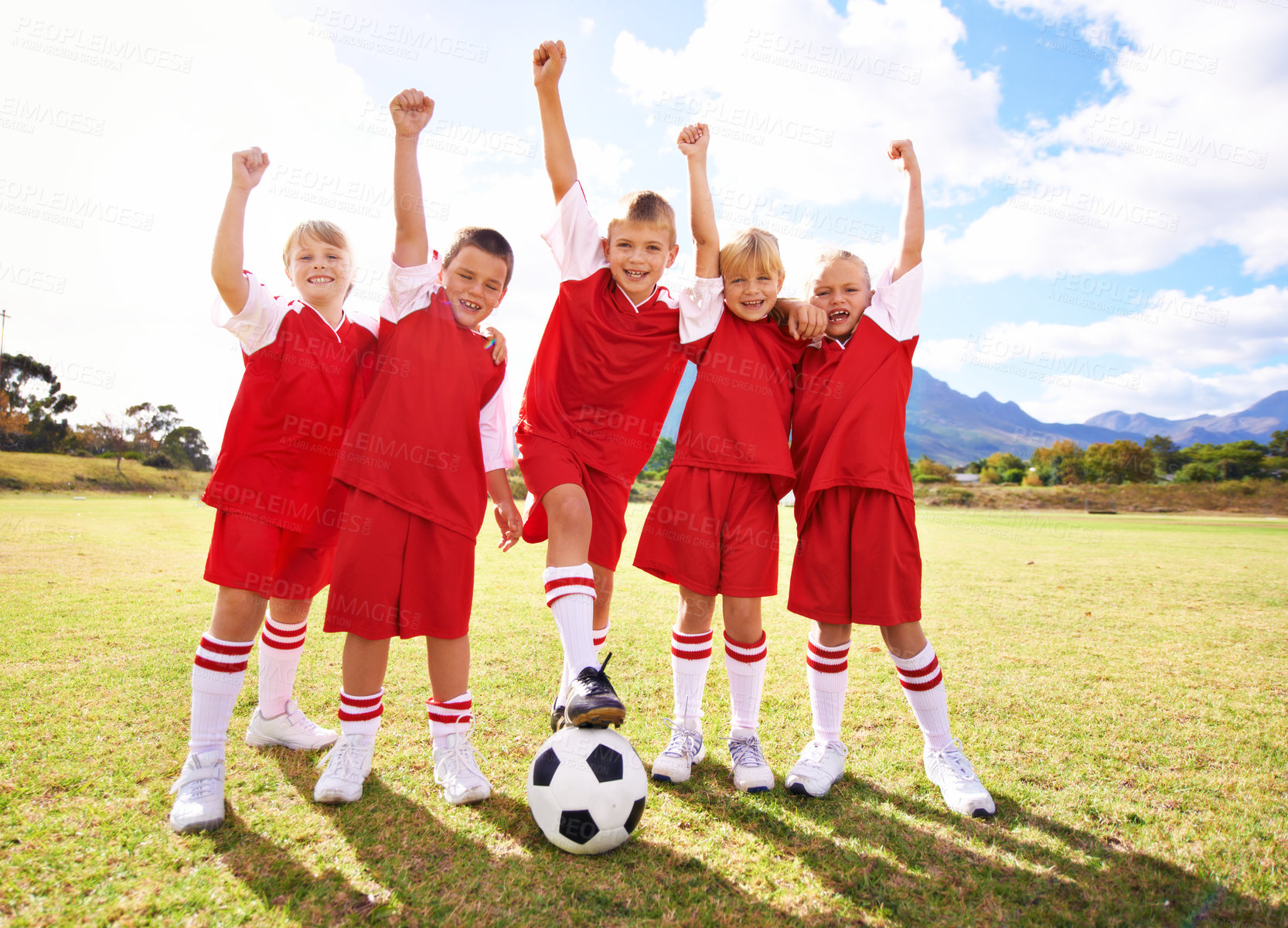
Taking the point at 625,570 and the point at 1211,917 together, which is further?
the point at 625,570

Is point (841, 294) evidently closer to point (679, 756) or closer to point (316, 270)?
point (679, 756)

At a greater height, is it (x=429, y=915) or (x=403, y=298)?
(x=403, y=298)

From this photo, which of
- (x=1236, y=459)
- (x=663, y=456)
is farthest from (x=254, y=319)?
(x=1236, y=459)

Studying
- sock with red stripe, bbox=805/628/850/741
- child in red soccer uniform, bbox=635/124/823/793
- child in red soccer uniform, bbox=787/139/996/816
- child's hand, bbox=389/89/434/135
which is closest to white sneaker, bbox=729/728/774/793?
child in red soccer uniform, bbox=635/124/823/793

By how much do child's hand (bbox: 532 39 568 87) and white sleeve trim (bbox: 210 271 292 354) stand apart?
1.58 meters

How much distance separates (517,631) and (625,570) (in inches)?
174

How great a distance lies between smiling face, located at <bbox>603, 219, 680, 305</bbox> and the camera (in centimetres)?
321

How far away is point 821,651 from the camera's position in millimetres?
3137

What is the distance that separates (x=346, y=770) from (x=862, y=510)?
2.40 metres

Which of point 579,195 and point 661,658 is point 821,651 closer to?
point 661,658

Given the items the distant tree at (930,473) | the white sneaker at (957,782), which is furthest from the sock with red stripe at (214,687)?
the distant tree at (930,473)

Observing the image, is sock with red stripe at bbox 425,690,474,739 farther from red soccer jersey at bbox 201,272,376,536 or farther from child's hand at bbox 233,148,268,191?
child's hand at bbox 233,148,268,191

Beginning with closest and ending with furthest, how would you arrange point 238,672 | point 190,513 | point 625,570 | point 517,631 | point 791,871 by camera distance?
1. point 791,871
2. point 238,672
3. point 517,631
4. point 625,570
5. point 190,513

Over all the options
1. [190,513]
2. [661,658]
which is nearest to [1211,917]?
[661,658]
